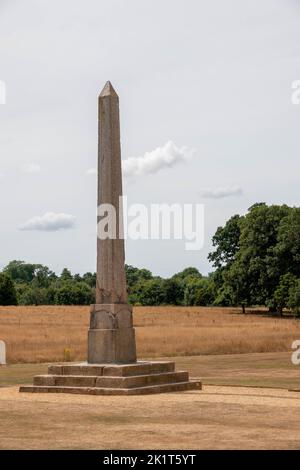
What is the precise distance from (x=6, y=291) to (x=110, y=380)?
10832cm

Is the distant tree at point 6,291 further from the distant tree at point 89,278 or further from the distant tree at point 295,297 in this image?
the distant tree at point 295,297

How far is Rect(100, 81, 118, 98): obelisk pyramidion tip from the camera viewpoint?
2247 cm

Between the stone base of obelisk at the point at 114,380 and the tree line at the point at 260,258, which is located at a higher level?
the tree line at the point at 260,258

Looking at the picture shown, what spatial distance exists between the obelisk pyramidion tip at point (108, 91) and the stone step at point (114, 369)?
6271 millimetres

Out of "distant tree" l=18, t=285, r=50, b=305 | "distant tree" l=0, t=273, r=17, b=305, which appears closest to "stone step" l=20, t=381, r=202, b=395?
"distant tree" l=0, t=273, r=17, b=305

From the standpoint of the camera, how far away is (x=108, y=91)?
73.8ft

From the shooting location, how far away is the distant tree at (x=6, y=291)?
12633 cm

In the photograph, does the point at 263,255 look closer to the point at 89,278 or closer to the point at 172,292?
the point at 172,292

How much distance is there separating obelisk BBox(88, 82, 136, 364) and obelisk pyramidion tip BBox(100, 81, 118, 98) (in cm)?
62

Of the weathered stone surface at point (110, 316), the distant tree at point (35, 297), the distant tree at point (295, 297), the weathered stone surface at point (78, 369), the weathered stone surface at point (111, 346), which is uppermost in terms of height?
the distant tree at point (35, 297)

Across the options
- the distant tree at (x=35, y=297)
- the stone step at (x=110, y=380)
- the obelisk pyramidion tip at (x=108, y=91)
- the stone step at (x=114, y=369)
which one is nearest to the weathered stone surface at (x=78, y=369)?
the stone step at (x=114, y=369)

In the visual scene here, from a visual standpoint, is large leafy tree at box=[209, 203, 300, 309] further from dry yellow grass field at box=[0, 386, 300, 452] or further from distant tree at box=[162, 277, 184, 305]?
distant tree at box=[162, 277, 184, 305]

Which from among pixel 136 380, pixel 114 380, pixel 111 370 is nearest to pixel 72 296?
pixel 111 370
